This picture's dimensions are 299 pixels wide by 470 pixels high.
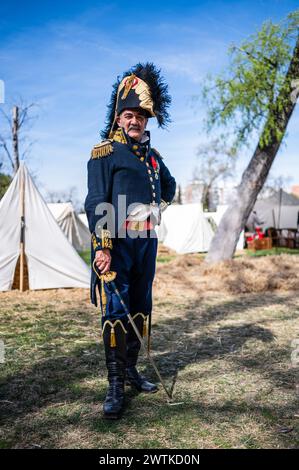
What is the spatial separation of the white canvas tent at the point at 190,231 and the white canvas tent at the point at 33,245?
9.64 meters

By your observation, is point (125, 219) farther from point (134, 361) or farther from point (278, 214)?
point (278, 214)

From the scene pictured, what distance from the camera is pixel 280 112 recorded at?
8617 mm

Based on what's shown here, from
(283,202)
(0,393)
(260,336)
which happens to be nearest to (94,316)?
(260,336)

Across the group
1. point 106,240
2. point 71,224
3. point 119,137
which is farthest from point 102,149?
point 71,224

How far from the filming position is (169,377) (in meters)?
3.23

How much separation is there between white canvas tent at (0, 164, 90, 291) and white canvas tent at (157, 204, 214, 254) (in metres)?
9.64

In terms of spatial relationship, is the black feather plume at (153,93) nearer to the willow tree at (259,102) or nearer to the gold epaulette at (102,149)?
the gold epaulette at (102,149)

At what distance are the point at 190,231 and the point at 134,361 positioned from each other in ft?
45.8

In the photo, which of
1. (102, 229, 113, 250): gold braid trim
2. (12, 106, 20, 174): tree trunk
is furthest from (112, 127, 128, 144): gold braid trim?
(12, 106, 20, 174): tree trunk

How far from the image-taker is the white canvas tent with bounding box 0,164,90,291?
7.07 m

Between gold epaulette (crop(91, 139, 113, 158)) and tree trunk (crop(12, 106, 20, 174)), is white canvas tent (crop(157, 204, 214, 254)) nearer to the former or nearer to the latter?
tree trunk (crop(12, 106, 20, 174))

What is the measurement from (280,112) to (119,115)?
6.51 metres

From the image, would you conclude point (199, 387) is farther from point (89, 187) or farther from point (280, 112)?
point (280, 112)

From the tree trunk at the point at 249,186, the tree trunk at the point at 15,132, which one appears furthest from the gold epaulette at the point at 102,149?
the tree trunk at the point at 15,132
